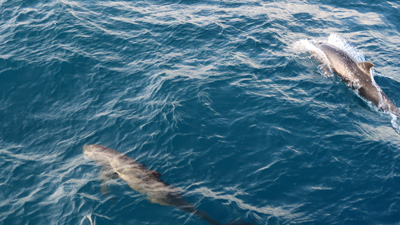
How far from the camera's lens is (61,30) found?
19391 millimetres

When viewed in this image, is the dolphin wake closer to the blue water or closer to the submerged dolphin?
the submerged dolphin

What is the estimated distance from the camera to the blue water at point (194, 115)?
1130 cm

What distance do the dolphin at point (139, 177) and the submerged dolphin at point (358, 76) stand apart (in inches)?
377

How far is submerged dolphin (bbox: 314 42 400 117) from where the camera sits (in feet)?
51.3

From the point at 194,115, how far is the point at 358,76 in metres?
8.40

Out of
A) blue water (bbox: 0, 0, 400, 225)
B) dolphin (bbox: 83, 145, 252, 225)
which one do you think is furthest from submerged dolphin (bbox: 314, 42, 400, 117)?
dolphin (bbox: 83, 145, 252, 225)

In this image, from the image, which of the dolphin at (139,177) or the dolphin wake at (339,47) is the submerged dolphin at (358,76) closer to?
the dolphin wake at (339,47)

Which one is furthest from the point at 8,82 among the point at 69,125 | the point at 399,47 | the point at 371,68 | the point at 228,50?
the point at 399,47

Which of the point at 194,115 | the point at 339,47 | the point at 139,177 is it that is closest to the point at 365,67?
the point at 339,47

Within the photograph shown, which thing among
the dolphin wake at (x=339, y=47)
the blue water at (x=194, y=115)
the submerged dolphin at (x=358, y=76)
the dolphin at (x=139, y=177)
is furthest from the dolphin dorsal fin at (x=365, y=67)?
the dolphin at (x=139, y=177)

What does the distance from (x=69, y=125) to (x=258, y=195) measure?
8.26 metres

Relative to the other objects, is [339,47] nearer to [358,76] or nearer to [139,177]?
[358,76]

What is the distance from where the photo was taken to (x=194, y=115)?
14492mm

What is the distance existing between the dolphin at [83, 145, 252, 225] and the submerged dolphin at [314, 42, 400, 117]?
9.57 metres
